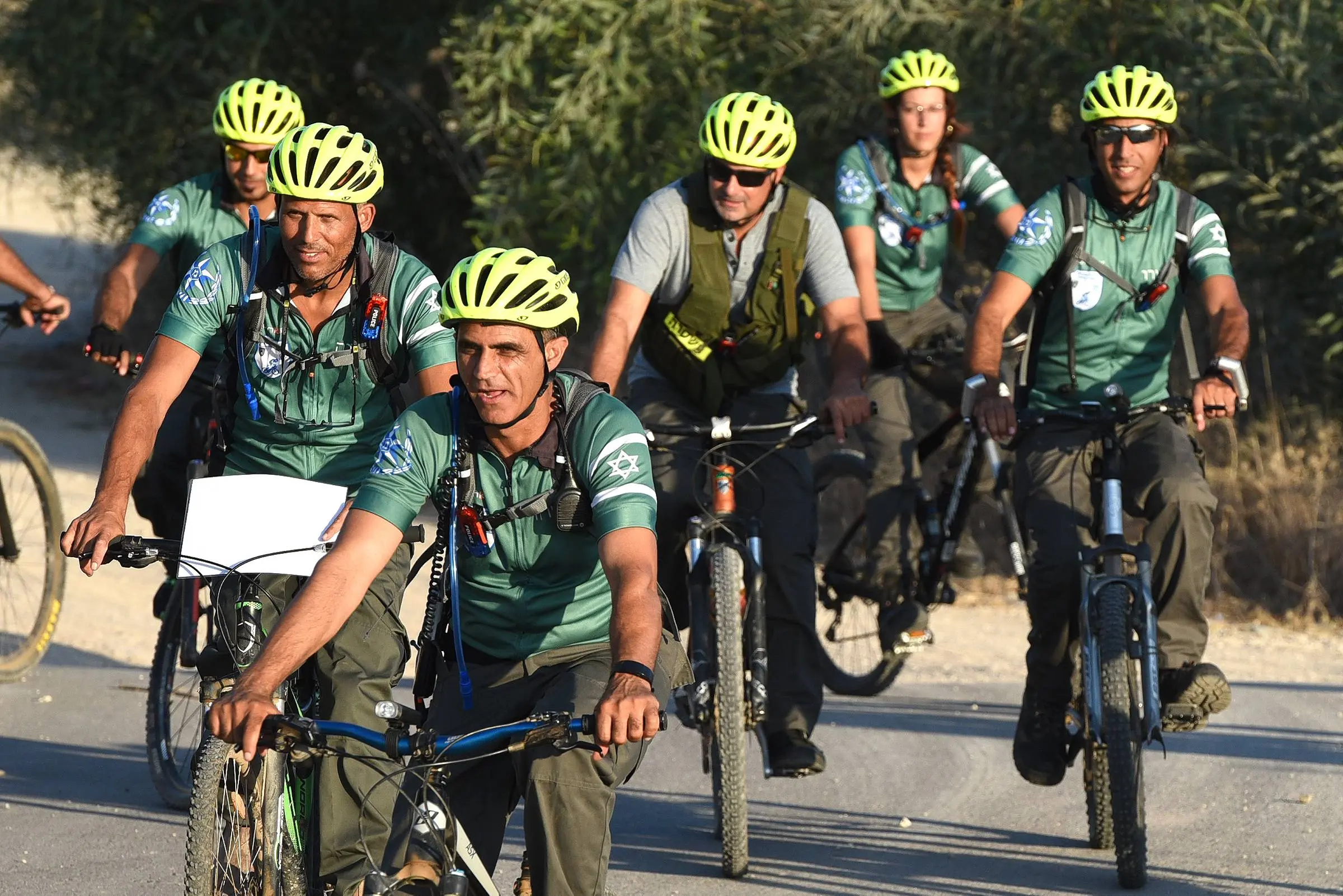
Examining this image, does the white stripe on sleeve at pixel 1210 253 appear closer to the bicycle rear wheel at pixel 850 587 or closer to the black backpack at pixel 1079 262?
the black backpack at pixel 1079 262

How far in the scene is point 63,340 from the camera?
71.7 feet

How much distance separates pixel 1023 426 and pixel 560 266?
803cm

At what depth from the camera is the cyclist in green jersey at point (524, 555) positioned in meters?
4.04

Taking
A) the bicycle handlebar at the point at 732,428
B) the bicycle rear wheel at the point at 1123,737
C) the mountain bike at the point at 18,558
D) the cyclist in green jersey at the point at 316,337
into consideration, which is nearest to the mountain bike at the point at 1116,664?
the bicycle rear wheel at the point at 1123,737

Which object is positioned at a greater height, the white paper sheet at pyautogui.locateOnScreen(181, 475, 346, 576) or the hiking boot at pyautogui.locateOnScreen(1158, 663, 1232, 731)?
the white paper sheet at pyautogui.locateOnScreen(181, 475, 346, 576)

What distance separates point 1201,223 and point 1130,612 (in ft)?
5.07

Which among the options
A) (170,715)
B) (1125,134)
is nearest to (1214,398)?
(1125,134)

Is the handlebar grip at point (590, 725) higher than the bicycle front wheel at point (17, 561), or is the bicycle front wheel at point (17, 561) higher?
the bicycle front wheel at point (17, 561)

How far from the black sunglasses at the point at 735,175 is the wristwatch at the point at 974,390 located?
1019mm

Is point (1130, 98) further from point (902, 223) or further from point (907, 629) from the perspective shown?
point (907, 629)

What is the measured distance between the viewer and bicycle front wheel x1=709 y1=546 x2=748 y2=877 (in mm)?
5941

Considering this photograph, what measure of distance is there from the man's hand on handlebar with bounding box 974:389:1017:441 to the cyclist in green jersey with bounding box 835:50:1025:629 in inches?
87.3

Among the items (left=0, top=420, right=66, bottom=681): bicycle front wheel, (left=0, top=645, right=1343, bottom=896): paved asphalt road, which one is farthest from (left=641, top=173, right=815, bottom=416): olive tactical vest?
(left=0, top=420, right=66, bottom=681): bicycle front wheel

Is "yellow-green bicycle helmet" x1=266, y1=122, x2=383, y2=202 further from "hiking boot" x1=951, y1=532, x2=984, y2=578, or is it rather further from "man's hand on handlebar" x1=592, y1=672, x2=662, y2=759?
"hiking boot" x1=951, y1=532, x2=984, y2=578
